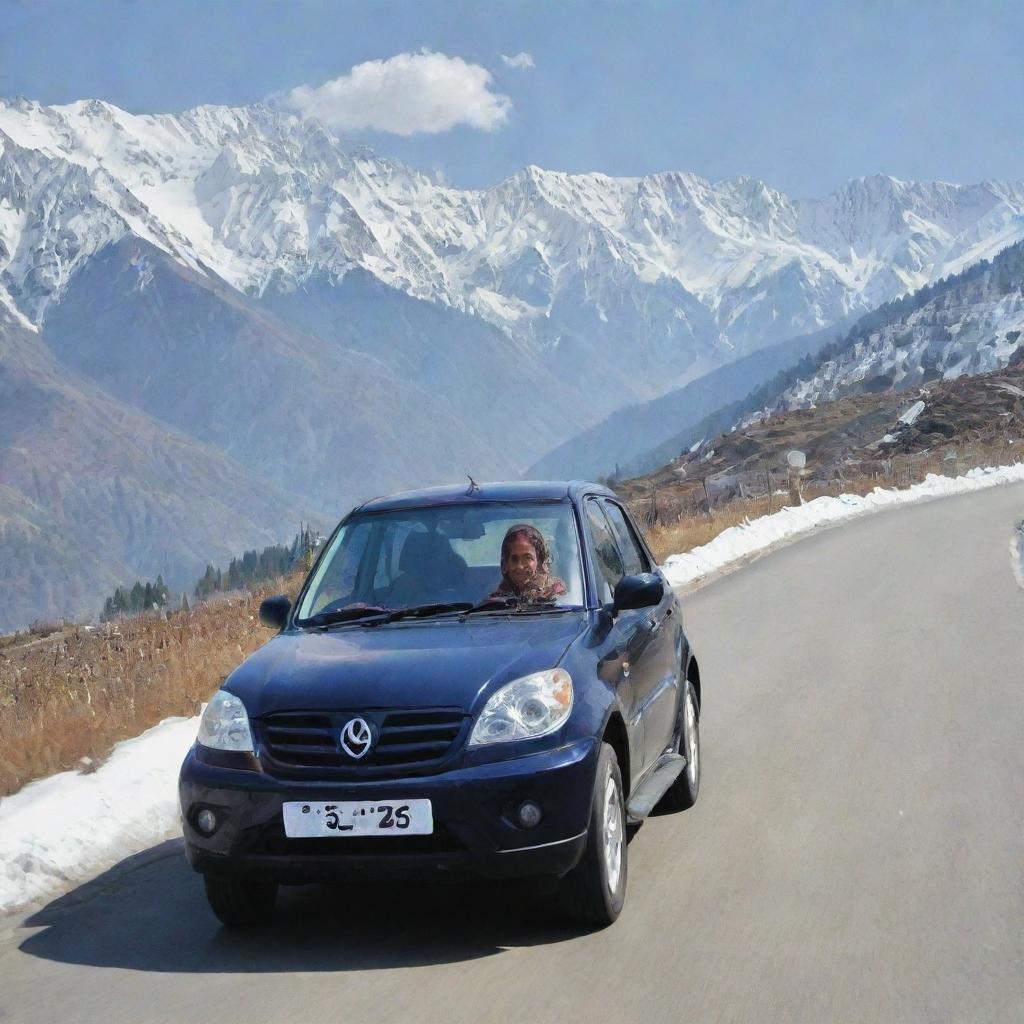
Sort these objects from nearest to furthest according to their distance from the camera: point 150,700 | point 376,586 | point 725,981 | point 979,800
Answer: point 725,981 → point 376,586 → point 979,800 → point 150,700

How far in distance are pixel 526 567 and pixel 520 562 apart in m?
0.04

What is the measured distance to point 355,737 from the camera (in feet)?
15.9

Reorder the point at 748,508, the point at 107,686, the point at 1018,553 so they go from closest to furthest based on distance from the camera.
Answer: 1. the point at 107,686
2. the point at 1018,553
3. the point at 748,508

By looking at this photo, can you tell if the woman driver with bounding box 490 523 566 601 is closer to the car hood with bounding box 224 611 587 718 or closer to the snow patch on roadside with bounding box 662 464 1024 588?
the car hood with bounding box 224 611 587 718

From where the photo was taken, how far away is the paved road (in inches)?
174

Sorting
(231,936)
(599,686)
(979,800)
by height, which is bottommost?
(979,800)

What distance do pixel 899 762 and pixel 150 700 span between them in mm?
4942

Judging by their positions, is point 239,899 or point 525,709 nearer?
point 525,709

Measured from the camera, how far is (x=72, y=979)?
4848mm

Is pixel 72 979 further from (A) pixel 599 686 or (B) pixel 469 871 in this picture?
(A) pixel 599 686

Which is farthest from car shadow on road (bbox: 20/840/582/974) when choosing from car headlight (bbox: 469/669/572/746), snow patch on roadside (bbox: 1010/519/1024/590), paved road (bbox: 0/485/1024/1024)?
snow patch on roadside (bbox: 1010/519/1024/590)

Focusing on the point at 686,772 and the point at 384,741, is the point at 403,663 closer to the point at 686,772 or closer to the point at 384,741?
the point at 384,741

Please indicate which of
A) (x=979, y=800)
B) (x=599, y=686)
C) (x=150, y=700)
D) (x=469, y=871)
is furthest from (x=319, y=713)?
(x=150, y=700)

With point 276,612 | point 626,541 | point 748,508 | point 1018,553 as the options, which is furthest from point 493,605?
point 748,508
